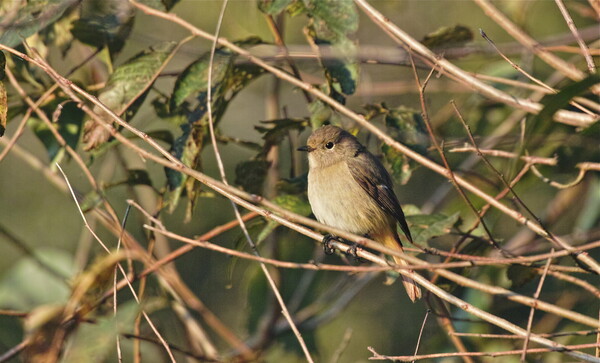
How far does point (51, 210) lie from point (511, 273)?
5359mm

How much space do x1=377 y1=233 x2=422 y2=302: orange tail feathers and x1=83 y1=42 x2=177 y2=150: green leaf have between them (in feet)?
4.62

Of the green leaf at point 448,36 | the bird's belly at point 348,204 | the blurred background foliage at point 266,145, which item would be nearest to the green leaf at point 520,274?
the blurred background foliage at point 266,145

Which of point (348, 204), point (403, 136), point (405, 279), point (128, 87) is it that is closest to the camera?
point (128, 87)

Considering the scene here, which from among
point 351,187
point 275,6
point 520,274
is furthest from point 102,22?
point 520,274

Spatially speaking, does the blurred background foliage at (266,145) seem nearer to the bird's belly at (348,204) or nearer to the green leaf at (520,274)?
the green leaf at (520,274)

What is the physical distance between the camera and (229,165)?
7.17 metres

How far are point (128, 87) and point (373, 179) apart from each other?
1.54m

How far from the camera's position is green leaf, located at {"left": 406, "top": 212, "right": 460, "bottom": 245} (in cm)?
305

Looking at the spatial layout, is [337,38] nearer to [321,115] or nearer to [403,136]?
[321,115]

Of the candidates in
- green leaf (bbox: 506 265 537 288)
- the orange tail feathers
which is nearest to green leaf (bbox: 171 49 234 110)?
the orange tail feathers

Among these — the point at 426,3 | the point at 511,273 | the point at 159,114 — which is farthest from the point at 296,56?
the point at 426,3

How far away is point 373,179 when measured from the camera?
4.02 m

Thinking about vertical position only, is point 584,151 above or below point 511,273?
above

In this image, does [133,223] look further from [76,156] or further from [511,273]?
[511,273]
